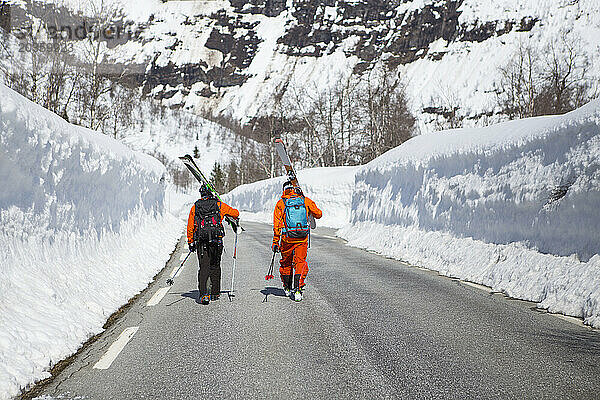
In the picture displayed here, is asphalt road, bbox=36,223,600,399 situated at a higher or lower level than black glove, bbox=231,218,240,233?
lower

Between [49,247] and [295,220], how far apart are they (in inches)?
137

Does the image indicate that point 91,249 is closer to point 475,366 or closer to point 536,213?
point 475,366

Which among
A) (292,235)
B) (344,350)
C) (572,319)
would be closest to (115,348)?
(344,350)

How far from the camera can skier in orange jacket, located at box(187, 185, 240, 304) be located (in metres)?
7.34

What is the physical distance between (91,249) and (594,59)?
74.1m

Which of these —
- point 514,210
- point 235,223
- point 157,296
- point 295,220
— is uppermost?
point 514,210

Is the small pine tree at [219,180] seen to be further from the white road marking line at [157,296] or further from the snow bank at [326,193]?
the white road marking line at [157,296]

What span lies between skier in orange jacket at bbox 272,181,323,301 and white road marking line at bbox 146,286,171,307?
195 cm

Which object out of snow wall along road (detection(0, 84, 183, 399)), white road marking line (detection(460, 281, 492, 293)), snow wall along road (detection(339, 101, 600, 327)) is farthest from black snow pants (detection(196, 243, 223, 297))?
snow wall along road (detection(339, 101, 600, 327))

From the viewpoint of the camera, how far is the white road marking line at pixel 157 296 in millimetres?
7203

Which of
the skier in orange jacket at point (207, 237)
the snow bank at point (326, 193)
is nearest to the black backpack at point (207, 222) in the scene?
the skier in orange jacket at point (207, 237)

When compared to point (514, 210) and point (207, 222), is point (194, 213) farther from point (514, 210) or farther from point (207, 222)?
point (514, 210)

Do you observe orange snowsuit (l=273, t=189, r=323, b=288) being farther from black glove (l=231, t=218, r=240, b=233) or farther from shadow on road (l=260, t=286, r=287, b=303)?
black glove (l=231, t=218, r=240, b=233)

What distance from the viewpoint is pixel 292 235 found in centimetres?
767
